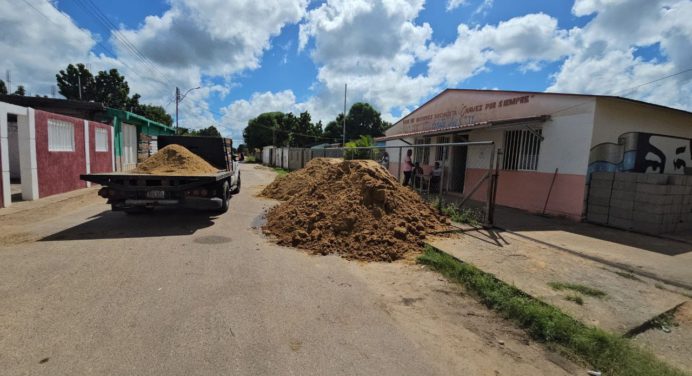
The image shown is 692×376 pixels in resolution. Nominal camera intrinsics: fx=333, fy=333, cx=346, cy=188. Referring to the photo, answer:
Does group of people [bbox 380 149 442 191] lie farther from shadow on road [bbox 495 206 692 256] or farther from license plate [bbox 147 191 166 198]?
license plate [bbox 147 191 166 198]

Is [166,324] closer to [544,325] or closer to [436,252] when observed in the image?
[544,325]

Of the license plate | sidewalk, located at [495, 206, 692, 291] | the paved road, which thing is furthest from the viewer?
the license plate

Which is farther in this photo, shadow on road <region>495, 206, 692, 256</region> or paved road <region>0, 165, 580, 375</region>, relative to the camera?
shadow on road <region>495, 206, 692, 256</region>

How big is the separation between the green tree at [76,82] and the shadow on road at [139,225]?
4776 centimetres

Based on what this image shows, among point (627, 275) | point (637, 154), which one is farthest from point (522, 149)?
point (627, 275)

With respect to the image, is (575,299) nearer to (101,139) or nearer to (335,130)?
(101,139)

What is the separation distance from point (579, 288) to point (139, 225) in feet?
26.7

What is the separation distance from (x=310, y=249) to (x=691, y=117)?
508 inches

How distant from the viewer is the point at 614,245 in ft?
22.0

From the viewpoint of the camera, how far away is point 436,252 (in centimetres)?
580

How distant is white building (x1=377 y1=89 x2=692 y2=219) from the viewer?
29.2 ft

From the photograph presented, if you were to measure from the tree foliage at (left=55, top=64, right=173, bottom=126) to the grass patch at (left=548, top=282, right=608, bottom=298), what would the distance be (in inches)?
2125

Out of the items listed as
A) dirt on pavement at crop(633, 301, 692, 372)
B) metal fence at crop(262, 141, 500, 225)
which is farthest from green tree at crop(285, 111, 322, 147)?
dirt on pavement at crop(633, 301, 692, 372)

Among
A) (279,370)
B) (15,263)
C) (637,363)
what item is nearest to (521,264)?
(637,363)
